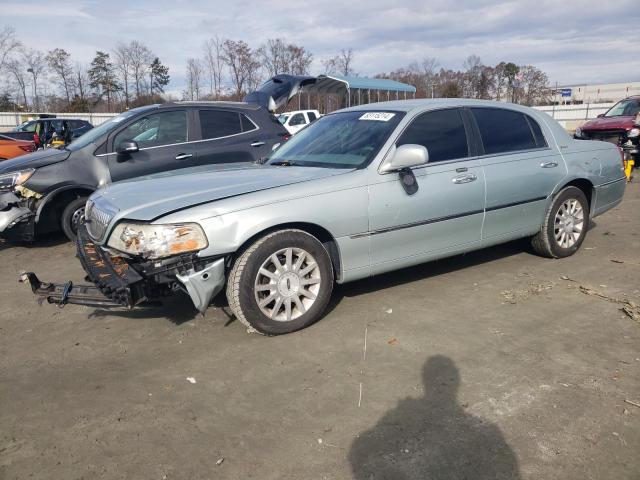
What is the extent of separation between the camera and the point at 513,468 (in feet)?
7.47

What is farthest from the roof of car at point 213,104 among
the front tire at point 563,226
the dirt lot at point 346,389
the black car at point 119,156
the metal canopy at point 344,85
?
the metal canopy at point 344,85

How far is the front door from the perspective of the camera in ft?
13.0

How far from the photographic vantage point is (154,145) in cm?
660

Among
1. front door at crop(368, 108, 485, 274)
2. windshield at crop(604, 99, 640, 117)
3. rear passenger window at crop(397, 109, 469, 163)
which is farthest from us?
windshield at crop(604, 99, 640, 117)

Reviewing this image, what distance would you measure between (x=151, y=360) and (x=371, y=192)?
1.96 m

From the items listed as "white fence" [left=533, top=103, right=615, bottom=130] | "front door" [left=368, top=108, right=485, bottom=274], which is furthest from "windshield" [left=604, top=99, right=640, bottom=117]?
"white fence" [left=533, top=103, right=615, bottom=130]

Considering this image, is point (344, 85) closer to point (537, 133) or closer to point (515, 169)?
point (537, 133)

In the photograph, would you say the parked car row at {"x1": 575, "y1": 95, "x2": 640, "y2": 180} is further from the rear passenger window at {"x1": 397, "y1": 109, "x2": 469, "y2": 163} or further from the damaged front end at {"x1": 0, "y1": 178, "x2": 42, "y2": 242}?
the damaged front end at {"x1": 0, "y1": 178, "x2": 42, "y2": 242}

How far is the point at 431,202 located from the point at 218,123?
389 centimetres

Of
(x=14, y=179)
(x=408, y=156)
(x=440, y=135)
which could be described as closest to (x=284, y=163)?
(x=408, y=156)

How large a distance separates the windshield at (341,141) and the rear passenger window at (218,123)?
2305mm

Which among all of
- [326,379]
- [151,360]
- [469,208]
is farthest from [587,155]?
[151,360]

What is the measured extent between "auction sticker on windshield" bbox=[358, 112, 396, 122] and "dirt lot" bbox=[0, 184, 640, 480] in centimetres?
149

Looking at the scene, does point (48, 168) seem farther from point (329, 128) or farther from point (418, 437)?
point (418, 437)
